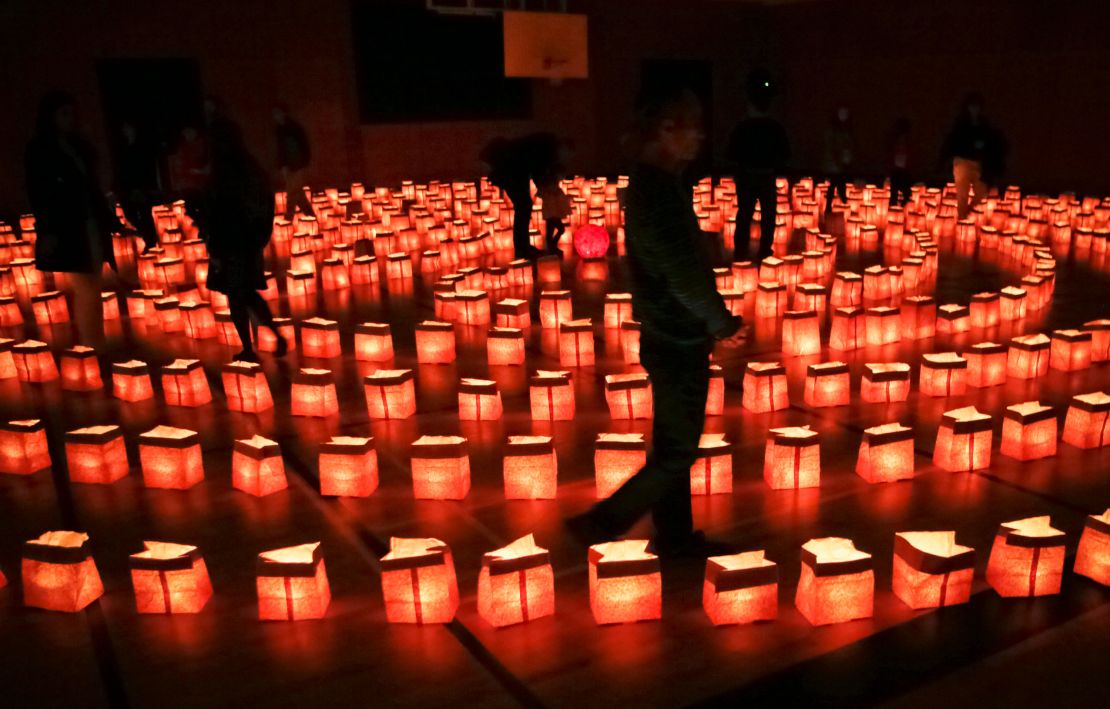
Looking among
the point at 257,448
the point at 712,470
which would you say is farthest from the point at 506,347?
the point at 712,470

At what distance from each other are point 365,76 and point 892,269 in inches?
455

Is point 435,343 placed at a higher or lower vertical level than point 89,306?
lower

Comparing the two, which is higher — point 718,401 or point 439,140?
point 439,140

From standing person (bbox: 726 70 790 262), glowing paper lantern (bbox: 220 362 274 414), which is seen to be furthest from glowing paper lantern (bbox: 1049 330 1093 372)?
glowing paper lantern (bbox: 220 362 274 414)

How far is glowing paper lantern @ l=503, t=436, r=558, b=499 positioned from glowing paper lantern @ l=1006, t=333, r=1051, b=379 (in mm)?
3026

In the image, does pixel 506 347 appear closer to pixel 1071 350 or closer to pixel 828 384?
pixel 828 384

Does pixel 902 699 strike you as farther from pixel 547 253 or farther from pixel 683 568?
pixel 547 253

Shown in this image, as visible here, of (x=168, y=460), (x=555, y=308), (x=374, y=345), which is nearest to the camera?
(x=168, y=460)

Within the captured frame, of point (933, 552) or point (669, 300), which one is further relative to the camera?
point (933, 552)

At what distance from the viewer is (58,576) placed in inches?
119

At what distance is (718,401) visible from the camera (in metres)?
4.69

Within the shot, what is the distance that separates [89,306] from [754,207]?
568 centimetres

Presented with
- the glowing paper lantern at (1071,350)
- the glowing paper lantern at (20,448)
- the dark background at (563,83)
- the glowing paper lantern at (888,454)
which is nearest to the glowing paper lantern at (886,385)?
the glowing paper lantern at (888,454)

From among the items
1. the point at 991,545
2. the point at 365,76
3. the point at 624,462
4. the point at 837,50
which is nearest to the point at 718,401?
the point at 624,462
